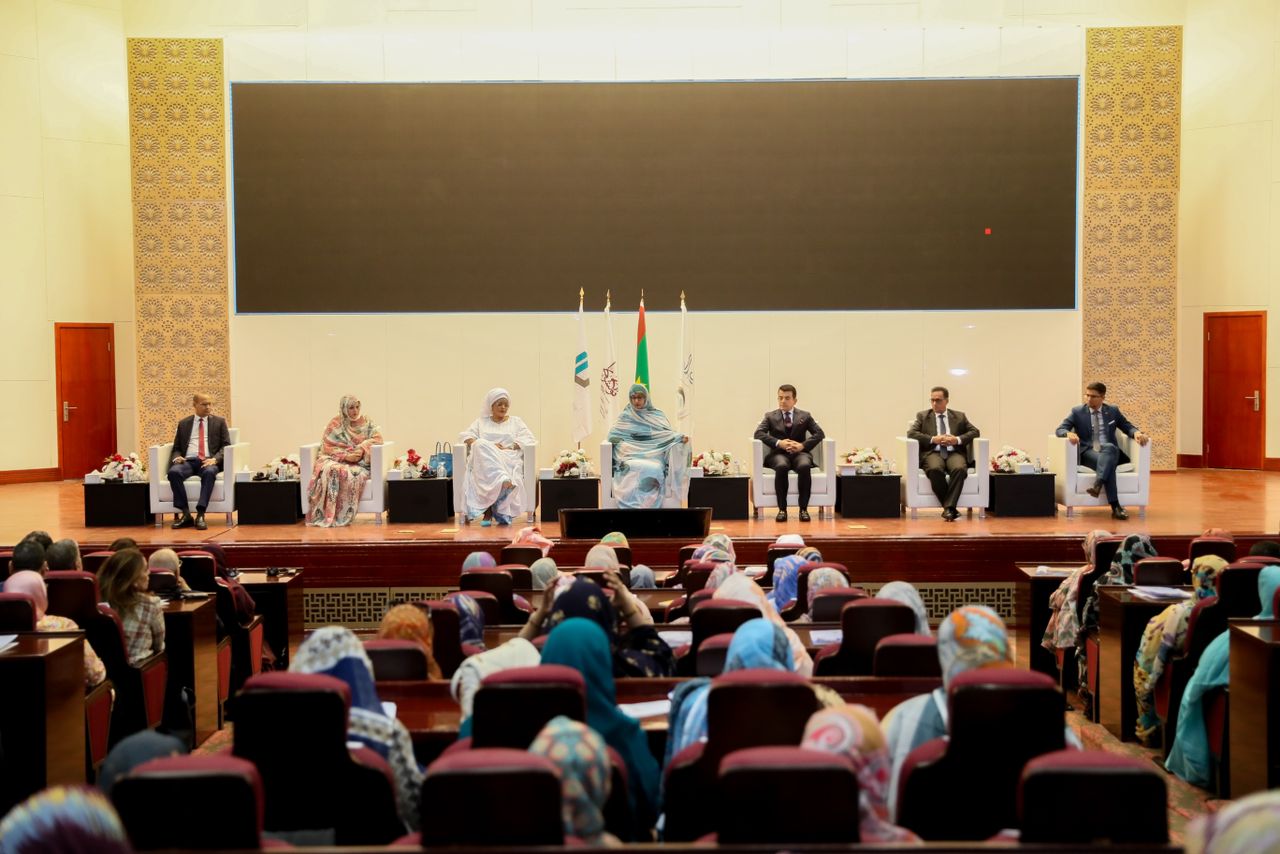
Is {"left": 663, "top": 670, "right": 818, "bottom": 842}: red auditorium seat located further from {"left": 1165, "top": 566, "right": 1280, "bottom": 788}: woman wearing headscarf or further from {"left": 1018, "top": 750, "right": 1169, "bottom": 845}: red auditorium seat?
{"left": 1165, "top": 566, "right": 1280, "bottom": 788}: woman wearing headscarf

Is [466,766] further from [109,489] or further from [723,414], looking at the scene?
[723,414]

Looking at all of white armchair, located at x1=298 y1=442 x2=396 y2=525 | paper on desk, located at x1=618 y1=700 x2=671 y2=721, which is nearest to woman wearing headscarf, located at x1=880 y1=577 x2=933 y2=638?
paper on desk, located at x1=618 y1=700 x2=671 y2=721

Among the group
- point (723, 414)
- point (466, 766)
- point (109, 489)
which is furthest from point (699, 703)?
point (723, 414)

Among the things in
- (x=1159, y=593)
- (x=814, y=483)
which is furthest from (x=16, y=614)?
(x=814, y=483)

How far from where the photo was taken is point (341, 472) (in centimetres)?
1076

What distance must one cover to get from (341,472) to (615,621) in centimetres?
636

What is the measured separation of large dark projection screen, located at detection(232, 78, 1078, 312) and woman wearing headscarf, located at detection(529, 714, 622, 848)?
11103mm

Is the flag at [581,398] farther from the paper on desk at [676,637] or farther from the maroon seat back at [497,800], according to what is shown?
the maroon seat back at [497,800]

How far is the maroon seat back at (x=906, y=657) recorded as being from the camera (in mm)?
4172

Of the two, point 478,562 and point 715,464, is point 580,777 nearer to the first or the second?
point 478,562

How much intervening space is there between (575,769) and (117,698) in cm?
364

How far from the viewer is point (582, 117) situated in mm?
13469

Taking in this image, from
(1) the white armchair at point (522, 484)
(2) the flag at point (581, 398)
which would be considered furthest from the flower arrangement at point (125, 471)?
(2) the flag at point (581, 398)

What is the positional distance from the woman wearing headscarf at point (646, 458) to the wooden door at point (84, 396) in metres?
7.18
